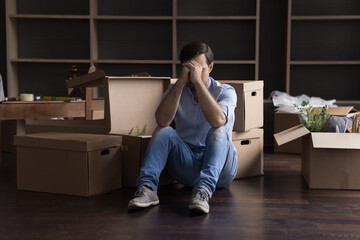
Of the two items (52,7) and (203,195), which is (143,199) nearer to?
(203,195)

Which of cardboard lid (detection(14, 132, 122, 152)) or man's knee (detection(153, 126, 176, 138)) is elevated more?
man's knee (detection(153, 126, 176, 138))

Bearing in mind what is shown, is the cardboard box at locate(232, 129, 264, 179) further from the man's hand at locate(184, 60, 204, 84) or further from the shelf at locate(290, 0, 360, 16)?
the shelf at locate(290, 0, 360, 16)

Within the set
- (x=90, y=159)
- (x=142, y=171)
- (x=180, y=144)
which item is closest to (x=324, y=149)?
(x=180, y=144)

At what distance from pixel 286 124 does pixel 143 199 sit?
2363 mm

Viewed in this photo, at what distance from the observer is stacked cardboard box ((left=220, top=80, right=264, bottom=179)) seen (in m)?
3.22

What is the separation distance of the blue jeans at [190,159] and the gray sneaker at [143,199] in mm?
42

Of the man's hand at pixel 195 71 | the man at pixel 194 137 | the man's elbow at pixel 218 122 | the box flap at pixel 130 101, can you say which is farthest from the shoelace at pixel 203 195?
the box flap at pixel 130 101

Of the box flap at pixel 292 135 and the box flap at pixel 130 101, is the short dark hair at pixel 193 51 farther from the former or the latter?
the box flap at pixel 292 135

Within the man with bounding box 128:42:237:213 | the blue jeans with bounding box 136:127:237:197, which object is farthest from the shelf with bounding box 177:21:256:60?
the blue jeans with bounding box 136:127:237:197

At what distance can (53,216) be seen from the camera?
90.2 inches

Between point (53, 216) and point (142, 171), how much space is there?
0.47 metres

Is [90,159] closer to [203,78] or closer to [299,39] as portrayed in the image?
[203,78]

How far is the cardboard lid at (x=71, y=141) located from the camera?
2.66 metres

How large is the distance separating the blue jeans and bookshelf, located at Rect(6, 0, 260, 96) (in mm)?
2662
